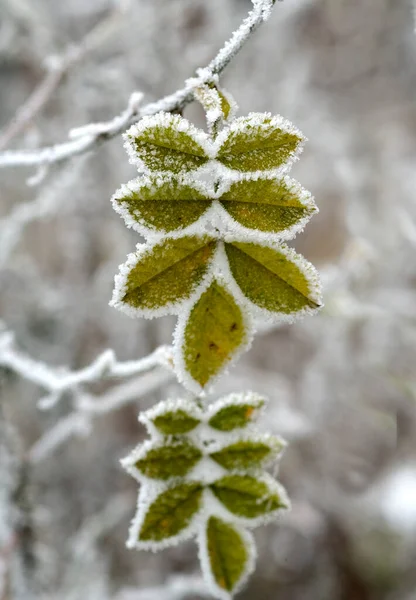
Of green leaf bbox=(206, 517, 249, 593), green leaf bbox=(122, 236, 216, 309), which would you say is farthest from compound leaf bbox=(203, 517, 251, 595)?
green leaf bbox=(122, 236, 216, 309)

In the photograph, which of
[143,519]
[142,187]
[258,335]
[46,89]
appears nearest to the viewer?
[142,187]

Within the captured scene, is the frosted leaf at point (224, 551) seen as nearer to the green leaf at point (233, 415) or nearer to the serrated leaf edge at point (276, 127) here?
the green leaf at point (233, 415)

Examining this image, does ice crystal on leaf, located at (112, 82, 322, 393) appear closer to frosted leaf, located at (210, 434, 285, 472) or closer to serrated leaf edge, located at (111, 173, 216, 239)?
serrated leaf edge, located at (111, 173, 216, 239)

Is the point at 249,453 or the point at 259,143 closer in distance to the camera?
the point at 259,143

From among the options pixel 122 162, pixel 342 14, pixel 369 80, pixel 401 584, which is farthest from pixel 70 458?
pixel 369 80

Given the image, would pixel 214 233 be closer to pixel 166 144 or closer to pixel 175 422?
pixel 166 144

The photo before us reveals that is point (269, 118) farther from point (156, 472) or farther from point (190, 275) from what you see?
point (156, 472)

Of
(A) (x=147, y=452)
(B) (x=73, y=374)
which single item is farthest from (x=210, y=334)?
(B) (x=73, y=374)
